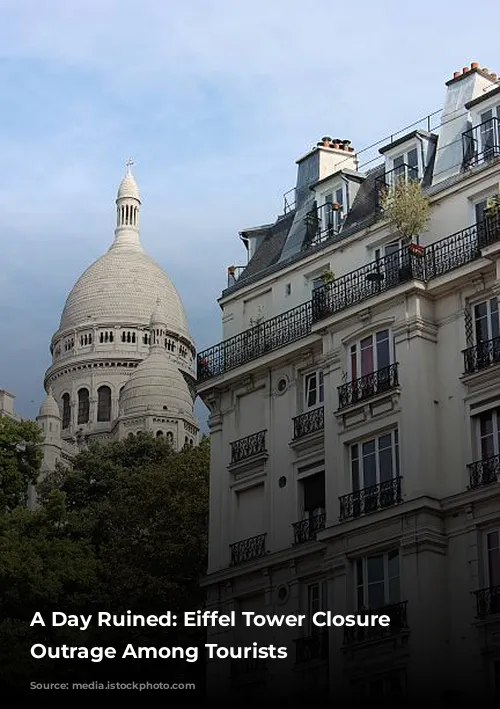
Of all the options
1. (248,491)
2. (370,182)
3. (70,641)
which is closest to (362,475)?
(248,491)

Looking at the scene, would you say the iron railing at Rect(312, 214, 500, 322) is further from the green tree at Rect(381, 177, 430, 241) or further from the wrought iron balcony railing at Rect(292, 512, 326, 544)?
the wrought iron balcony railing at Rect(292, 512, 326, 544)

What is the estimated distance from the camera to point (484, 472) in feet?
115

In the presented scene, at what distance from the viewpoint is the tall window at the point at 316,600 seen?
1471 inches

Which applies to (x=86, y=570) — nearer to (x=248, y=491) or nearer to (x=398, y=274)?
(x=248, y=491)

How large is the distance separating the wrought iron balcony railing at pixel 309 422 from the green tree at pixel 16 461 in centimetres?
2594

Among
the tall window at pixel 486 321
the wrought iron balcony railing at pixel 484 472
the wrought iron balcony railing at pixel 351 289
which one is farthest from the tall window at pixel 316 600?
the tall window at pixel 486 321

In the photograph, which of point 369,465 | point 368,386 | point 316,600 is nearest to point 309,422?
point 368,386

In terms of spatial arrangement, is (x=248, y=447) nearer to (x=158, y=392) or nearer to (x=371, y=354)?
(x=371, y=354)

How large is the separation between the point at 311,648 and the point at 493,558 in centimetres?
540

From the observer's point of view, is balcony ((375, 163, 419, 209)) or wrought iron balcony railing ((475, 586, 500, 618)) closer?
wrought iron balcony railing ((475, 586, 500, 618))

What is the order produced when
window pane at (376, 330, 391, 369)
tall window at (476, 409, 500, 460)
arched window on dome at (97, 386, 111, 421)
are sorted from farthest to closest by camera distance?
arched window on dome at (97, 386, 111, 421) < window pane at (376, 330, 391, 369) < tall window at (476, 409, 500, 460)

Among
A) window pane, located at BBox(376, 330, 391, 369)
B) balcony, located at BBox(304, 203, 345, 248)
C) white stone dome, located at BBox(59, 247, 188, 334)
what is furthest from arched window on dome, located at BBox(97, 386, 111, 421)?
window pane, located at BBox(376, 330, 391, 369)

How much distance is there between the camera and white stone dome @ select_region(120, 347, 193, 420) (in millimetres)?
140500

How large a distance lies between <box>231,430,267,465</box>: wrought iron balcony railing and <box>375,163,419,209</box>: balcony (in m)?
6.89
